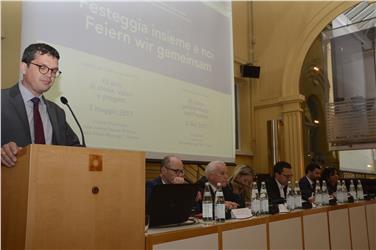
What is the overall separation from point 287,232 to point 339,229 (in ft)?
3.35

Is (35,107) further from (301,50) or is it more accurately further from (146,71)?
(301,50)

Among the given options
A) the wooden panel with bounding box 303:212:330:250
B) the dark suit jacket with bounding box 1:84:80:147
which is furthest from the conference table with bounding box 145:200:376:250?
the dark suit jacket with bounding box 1:84:80:147

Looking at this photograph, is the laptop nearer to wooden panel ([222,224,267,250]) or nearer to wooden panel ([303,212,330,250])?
wooden panel ([222,224,267,250])

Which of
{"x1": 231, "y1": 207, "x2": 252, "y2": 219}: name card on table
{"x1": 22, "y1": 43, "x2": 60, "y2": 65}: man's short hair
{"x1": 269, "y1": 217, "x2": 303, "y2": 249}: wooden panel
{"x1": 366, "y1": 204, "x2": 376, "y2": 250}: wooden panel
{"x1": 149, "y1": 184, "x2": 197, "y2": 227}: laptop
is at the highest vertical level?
{"x1": 22, "y1": 43, "x2": 60, "y2": 65}: man's short hair

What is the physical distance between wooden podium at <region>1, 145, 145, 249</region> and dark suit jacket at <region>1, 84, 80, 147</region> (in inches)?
41.8

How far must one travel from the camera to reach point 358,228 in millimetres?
3521

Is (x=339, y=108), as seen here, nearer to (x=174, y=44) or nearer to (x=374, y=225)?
(x=374, y=225)

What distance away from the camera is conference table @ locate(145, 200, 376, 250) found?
5.33ft

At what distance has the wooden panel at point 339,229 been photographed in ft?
9.80

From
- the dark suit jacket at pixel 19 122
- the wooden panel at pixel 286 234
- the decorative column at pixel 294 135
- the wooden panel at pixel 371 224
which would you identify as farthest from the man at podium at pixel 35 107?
the decorative column at pixel 294 135

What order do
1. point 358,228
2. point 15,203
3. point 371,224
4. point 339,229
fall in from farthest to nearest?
point 371,224 → point 358,228 → point 339,229 → point 15,203

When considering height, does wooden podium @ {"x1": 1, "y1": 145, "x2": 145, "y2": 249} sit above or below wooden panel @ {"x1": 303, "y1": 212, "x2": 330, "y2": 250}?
above

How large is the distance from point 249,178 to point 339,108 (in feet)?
8.19

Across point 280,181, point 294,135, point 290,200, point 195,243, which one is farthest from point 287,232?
point 294,135
